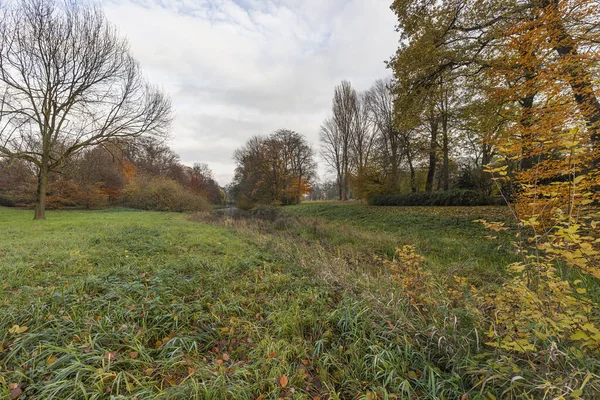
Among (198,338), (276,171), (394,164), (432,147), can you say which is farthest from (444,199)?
(276,171)

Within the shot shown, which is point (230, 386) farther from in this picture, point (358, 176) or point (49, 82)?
point (358, 176)

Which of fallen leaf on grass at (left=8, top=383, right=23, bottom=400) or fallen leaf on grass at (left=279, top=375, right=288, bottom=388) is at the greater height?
fallen leaf on grass at (left=8, top=383, right=23, bottom=400)

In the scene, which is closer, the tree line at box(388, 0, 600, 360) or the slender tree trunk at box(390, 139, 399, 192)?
the tree line at box(388, 0, 600, 360)

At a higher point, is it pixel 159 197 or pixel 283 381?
pixel 159 197

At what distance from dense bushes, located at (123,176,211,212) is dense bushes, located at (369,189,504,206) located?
17.6 metres

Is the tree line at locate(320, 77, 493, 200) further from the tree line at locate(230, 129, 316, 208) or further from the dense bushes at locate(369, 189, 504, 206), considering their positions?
the tree line at locate(230, 129, 316, 208)

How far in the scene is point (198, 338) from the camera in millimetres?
2400

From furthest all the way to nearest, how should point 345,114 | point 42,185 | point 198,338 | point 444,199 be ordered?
point 345,114, point 444,199, point 42,185, point 198,338

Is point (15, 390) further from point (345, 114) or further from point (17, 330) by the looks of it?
point (345, 114)

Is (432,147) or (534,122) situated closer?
(534,122)

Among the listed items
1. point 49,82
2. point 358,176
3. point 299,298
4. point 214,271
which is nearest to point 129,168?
point 49,82

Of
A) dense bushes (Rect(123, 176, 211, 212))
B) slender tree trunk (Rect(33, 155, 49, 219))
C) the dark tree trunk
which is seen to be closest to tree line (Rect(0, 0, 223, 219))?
slender tree trunk (Rect(33, 155, 49, 219))

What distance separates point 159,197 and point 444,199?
912 inches

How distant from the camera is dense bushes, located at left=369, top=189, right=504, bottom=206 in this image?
11.5 metres
